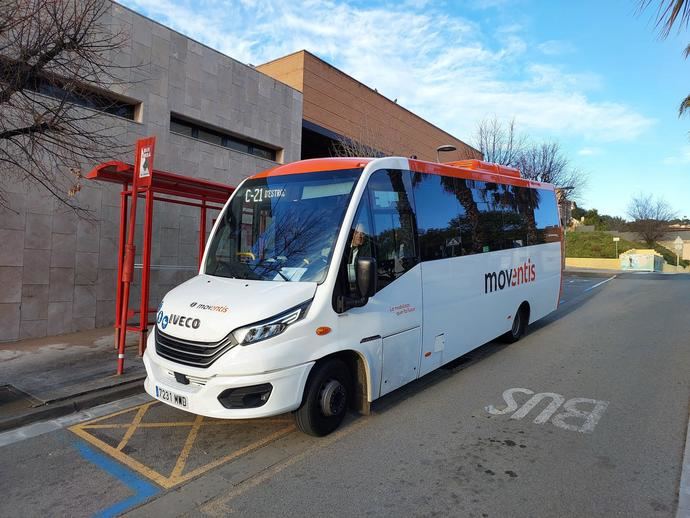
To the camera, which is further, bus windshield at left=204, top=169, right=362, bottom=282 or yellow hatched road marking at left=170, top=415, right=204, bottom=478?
bus windshield at left=204, top=169, right=362, bottom=282

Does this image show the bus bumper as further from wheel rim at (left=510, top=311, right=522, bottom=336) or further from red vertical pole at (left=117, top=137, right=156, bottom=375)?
wheel rim at (left=510, top=311, right=522, bottom=336)

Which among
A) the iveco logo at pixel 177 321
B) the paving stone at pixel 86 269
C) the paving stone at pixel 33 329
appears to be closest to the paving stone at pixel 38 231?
the paving stone at pixel 86 269

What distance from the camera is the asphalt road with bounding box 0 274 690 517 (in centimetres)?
332

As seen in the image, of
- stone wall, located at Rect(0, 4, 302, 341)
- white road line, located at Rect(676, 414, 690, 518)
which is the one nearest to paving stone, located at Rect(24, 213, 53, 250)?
stone wall, located at Rect(0, 4, 302, 341)

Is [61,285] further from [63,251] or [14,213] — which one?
[14,213]

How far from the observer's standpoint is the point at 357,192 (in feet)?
15.1

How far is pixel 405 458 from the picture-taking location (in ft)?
13.0

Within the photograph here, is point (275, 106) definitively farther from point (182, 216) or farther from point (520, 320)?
point (520, 320)

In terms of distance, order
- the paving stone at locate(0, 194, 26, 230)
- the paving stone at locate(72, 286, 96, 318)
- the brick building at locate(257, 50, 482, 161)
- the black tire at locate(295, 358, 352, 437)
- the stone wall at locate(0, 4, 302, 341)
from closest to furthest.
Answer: the black tire at locate(295, 358, 352, 437), the paving stone at locate(0, 194, 26, 230), the stone wall at locate(0, 4, 302, 341), the paving stone at locate(72, 286, 96, 318), the brick building at locate(257, 50, 482, 161)

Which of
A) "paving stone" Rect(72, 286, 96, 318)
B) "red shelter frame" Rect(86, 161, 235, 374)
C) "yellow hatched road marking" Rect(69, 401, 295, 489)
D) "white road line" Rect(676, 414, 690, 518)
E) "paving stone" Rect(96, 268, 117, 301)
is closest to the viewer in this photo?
"white road line" Rect(676, 414, 690, 518)

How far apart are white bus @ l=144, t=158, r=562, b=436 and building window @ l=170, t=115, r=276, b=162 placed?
6723 millimetres

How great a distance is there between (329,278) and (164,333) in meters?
1.67

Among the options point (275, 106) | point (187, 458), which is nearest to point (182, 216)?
point (275, 106)

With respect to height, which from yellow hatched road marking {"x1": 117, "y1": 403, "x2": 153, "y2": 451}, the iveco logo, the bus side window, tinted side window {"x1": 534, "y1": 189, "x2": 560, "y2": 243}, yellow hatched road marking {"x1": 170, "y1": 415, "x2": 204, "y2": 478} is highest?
tinted side window {"x1": 534, "y1": 189, "x2": 560, "y2": 243}
